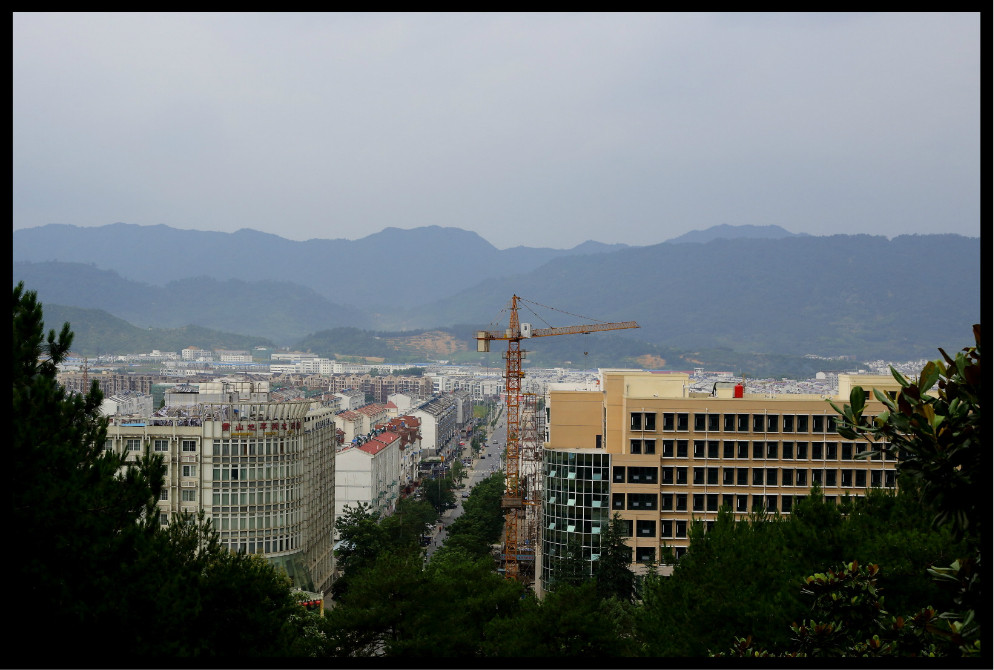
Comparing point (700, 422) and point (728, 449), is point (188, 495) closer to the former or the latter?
point (700, 422)

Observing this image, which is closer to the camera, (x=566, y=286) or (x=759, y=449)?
(x=759, y=449)

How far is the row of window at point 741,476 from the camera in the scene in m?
14.9

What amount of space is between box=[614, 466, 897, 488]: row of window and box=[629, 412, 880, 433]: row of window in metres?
0.65

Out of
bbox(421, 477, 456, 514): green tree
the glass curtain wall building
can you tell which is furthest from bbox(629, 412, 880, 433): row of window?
bbox(421, 477, 456, 514): green tree

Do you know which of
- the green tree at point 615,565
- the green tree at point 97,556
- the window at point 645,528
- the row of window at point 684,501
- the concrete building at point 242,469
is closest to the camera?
the green tree at point 97,556

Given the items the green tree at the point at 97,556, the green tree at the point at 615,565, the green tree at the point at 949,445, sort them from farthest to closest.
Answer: the green tree at the point at 615,565
the green tree at the point at 97,556
the green tree at the point at 949,445

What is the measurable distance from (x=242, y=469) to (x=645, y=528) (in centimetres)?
715

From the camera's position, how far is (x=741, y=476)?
14.9 metres

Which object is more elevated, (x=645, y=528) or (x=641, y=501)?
(x=641, y=501)

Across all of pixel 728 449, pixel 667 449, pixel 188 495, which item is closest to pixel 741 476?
pixel 728 449

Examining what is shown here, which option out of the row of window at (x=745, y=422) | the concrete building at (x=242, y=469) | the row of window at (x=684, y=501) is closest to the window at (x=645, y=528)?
the row of window at (x=684, y=501)

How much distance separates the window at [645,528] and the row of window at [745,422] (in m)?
1.57

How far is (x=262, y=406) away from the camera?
659 inches

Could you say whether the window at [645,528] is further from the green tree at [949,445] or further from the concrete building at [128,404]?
the concrete building at [128,404]
